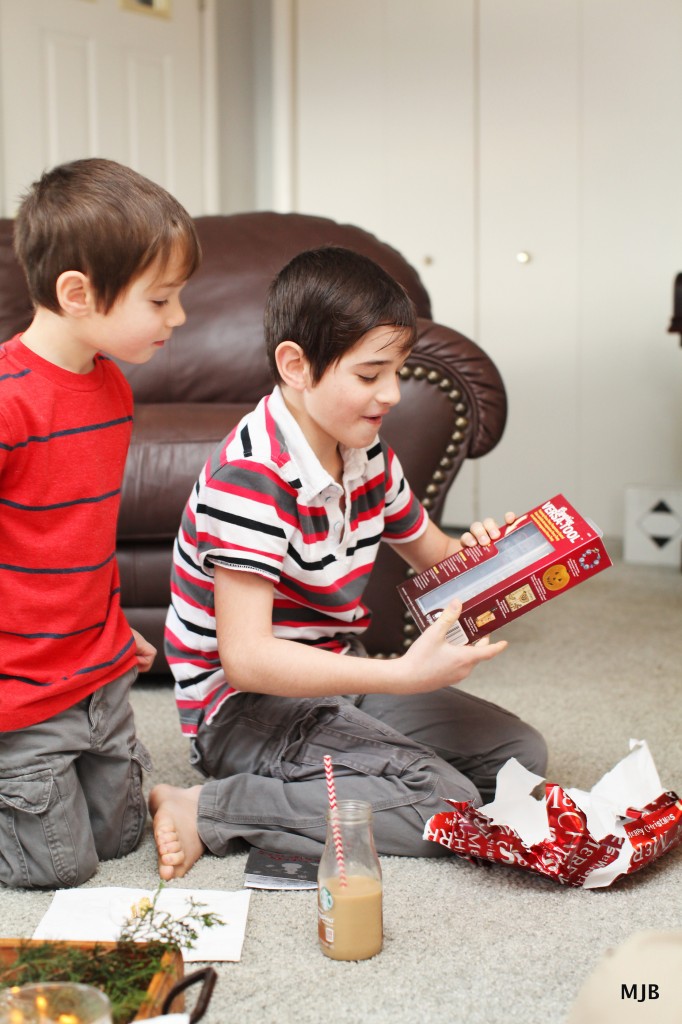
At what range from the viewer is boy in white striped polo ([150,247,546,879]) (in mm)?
1186

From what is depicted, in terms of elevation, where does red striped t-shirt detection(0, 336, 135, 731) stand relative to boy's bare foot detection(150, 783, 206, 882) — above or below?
above

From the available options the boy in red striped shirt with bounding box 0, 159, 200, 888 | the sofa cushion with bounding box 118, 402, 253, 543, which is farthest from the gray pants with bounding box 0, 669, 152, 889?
the sofa cushion with bounding box 118, 402, 253, 543

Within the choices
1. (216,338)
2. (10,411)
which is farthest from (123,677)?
(216,338)

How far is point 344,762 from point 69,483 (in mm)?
455

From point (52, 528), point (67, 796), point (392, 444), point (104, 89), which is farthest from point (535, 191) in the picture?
point (67, 796)

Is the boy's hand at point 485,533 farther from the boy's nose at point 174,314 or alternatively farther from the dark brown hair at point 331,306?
the boy's nose at point 174,314

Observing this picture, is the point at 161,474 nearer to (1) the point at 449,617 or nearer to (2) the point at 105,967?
(1) the point at 449,617

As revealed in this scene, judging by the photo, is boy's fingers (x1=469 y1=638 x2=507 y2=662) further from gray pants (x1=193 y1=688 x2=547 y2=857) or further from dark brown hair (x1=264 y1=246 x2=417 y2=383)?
dark brown hair (x1=264 y1=246 x2=417 y2=383)

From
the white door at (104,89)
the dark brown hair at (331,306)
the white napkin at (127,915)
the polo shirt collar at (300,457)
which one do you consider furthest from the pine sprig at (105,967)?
the white door at (104,89)

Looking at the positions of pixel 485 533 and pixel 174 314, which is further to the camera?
pixel 485 533

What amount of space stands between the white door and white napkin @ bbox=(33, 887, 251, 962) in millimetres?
2520

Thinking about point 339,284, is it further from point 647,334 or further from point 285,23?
point 285,23

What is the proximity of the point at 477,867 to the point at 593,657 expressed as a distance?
0.98m

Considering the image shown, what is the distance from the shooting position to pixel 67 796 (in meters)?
1.19
